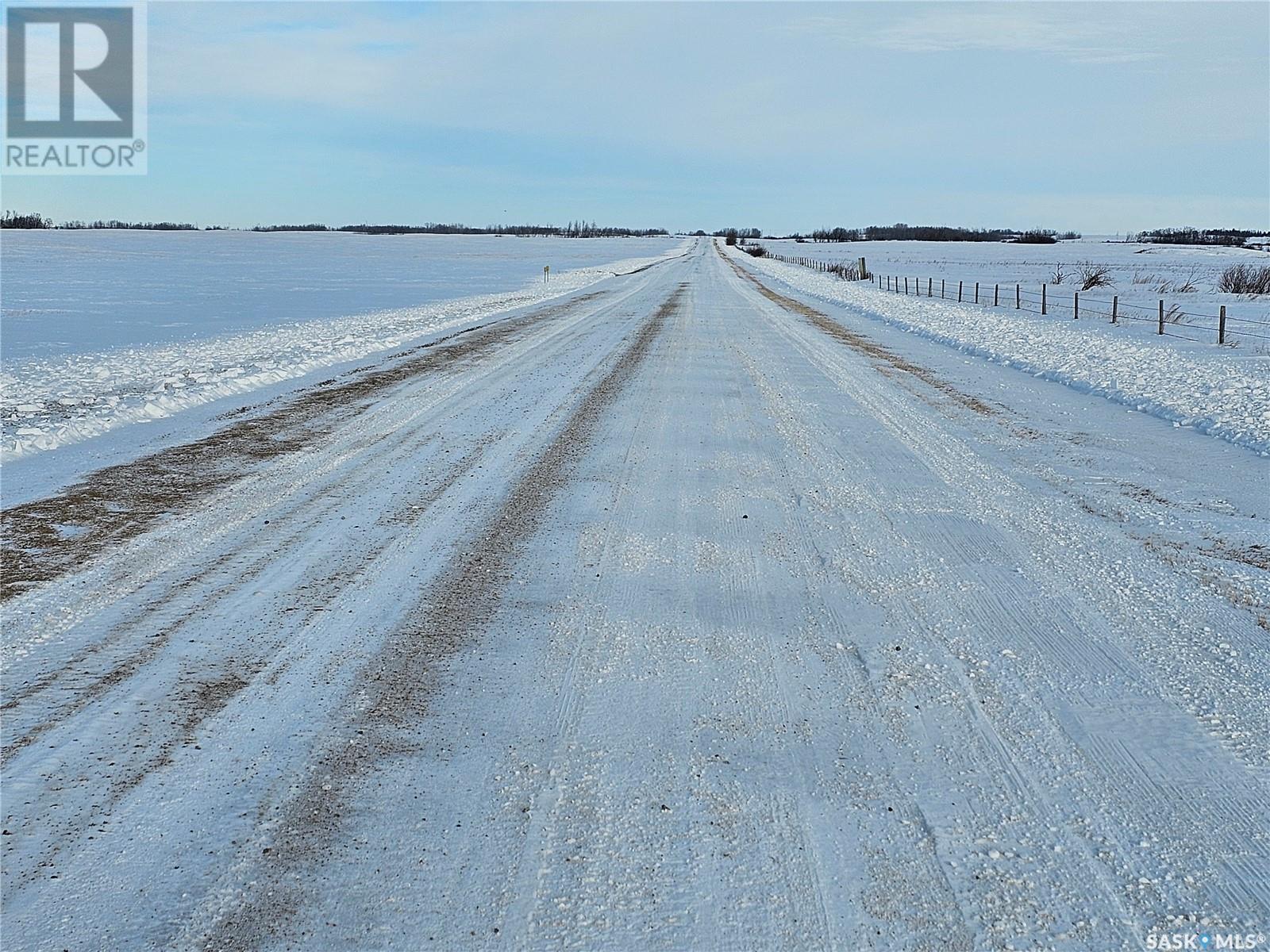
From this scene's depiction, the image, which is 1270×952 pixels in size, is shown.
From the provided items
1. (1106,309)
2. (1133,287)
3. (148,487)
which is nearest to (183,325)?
(148,487)

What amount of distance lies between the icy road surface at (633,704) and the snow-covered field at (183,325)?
10.9 feet

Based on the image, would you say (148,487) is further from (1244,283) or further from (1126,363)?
(1244,283)

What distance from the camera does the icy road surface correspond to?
2.62 metres

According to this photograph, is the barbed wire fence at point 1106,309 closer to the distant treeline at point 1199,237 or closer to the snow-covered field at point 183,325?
the snow-covered field at point 183,325

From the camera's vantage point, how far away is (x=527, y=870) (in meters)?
2.72

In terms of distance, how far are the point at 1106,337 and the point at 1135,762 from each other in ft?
57.5

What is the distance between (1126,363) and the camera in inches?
562

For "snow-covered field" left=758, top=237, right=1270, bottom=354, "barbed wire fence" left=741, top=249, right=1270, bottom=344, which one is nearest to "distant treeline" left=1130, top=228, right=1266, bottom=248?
"snow-covered field" left=758, top=237, right=1270, bottom=354

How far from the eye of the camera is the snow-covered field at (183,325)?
10.3m

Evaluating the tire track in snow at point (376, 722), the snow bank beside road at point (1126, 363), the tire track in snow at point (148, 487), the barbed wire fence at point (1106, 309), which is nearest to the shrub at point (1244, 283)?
the barbed wire fence at point (1106, 309)

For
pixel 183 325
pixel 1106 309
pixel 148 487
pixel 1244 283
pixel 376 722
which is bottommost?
pixel 376 722

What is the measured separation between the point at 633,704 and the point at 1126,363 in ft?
43.8

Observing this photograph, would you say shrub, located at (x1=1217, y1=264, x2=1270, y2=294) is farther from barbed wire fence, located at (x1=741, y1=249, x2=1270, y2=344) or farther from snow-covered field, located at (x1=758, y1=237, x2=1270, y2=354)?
barbed wire fence, located at (x1=741, y1=249, x2=1270, y2=344)

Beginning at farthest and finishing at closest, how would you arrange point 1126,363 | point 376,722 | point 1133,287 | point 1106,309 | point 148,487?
point 1133,287, point 1106,309, point 1126,363, point 148,487, point 376,722
